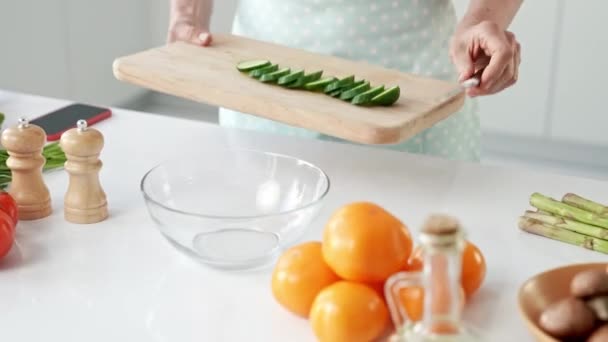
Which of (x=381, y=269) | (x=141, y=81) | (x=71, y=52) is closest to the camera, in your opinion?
(x=381, y=269)

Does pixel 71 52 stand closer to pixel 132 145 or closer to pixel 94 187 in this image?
pixel 132 145

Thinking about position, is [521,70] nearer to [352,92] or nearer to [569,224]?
[352,92]

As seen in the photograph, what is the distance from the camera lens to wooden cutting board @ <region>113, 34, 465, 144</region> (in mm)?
1137

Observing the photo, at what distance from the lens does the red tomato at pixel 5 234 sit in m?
0.93

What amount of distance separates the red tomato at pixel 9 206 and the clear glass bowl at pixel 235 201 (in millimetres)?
147

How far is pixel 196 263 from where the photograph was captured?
955mm

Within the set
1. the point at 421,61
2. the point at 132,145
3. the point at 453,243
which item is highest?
the point at 453,243

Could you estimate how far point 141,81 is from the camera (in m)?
1.31

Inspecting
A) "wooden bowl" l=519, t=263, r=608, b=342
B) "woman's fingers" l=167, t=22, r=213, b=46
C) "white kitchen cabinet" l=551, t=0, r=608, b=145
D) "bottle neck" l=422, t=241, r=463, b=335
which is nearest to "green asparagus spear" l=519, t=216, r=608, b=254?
"wooden bowl" l=519, t=263, r=608, b=342

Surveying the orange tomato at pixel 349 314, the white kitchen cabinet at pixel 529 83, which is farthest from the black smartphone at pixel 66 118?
the white kitchen cabinet at pixel 529 83

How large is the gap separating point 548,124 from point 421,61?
4.93 ft

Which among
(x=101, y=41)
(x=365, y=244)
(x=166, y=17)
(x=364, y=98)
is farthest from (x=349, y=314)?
(x=166, y=17)

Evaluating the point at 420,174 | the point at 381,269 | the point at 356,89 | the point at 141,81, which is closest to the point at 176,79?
the point at 141,81

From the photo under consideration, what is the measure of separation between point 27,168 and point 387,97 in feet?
1.51
